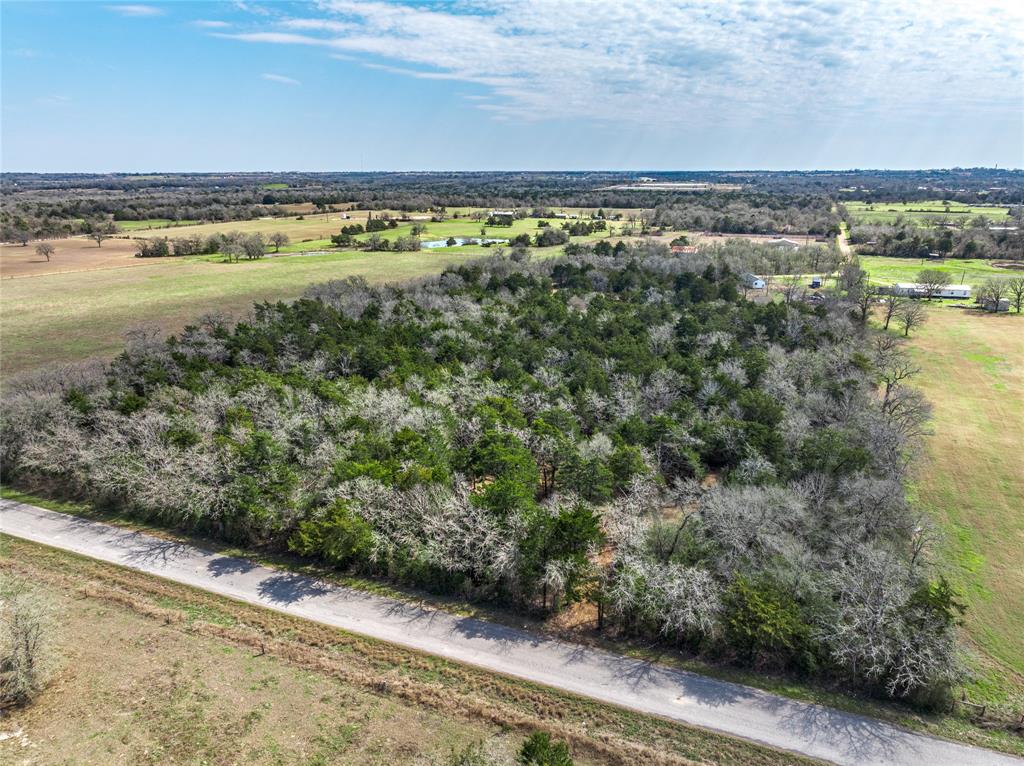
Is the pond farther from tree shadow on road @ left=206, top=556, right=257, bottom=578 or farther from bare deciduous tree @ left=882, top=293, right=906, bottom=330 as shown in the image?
tree shadow on road @ left=206, top=556, right=257, bottom=578

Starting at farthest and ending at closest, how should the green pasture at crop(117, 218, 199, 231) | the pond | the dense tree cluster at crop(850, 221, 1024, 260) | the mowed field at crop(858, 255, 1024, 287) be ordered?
the green pasture at crop(117, 218, 199, 231)
the pond
the dense tree cluster at crop(850, 221, 1024, 260)
the mowed field at crop(858, 255, 1024, 287)

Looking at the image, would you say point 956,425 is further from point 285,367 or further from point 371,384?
point 285,367

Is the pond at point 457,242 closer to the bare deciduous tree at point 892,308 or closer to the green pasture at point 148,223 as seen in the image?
the bare deciduous tree at point 892,308

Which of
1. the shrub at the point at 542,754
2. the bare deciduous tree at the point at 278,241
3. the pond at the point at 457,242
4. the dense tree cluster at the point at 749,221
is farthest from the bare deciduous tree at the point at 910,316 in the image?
the bare deciduous tree at the point at 278,241

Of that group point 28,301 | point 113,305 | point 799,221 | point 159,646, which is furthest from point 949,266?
point 28,301

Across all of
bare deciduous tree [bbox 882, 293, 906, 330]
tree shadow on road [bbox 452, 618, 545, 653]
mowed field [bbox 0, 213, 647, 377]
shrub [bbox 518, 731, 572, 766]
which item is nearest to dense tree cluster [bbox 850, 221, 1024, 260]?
bare deciduous tree [bbox 882, 293, 906, 330]

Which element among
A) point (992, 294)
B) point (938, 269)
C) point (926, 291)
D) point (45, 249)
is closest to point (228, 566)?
point (926, 291)
